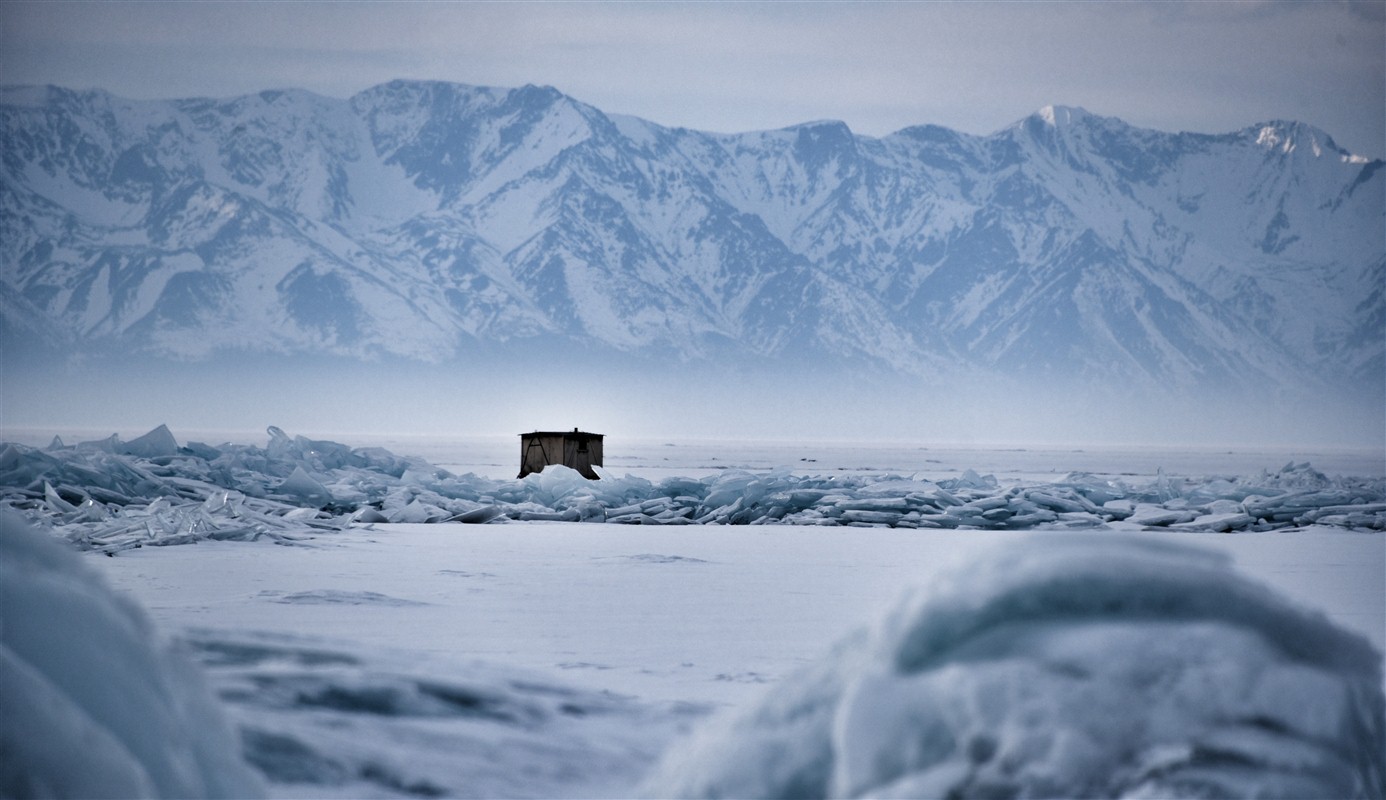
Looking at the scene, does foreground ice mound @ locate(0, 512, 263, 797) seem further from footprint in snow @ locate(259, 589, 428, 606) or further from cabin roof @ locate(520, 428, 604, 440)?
cabin roof @ locate(520, 428, 604, 440)

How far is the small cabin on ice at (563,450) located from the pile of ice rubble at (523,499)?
1.46m

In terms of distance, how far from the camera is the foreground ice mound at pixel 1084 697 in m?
1.82

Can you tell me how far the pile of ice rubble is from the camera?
29.0 feet

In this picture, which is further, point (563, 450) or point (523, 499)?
point (563, 450)

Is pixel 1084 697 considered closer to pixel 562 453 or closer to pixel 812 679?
pixel 812 679

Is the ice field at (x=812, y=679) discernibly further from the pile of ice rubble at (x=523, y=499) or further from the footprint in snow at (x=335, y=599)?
the pile of ice rubble at (x=523, y=499)

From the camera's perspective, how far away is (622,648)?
13.1 feet

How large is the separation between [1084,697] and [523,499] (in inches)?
395

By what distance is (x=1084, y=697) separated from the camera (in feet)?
6.08

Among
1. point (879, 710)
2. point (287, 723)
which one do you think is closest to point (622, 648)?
point (287, 723)

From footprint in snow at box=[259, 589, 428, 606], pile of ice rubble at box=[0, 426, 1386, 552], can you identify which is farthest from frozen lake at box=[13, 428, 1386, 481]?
footprint in snow at box=[259, 589, 428, 606]

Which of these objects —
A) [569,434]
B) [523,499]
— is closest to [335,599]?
[523,499]

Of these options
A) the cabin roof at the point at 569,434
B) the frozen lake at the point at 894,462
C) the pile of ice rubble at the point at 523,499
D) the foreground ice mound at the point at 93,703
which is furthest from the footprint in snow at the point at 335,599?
the frozen lake at the point at 894,462

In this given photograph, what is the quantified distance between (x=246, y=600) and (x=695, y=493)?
7.09 meters
